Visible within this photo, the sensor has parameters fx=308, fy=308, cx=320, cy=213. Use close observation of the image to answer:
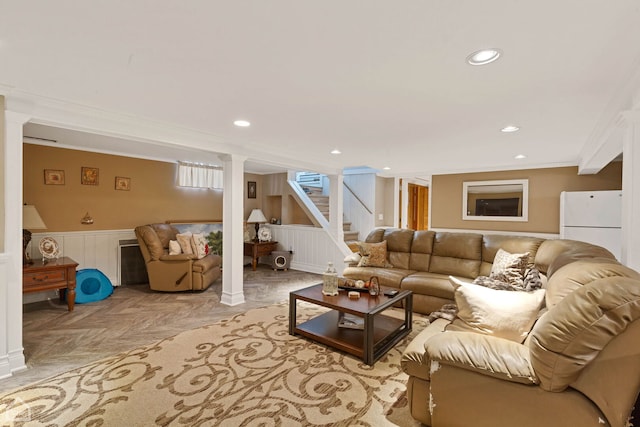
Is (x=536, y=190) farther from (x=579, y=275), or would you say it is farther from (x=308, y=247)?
(x=579, y=275)

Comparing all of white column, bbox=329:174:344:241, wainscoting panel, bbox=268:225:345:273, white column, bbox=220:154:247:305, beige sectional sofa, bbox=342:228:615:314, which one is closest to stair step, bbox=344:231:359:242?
white column, bbox=329:174:344:241

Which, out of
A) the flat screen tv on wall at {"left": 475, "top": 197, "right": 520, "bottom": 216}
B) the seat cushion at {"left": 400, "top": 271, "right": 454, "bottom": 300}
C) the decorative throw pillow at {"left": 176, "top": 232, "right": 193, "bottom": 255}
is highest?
the flat screen tv on wall at {"left": 475, "top": 197, "right": 520, "bottom": 216}

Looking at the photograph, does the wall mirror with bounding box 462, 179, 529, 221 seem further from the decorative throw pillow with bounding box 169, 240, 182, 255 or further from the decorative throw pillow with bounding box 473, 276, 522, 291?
the decorative throw pillow with bounding box 169, 240, 182, 255

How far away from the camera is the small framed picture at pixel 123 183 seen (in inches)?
192

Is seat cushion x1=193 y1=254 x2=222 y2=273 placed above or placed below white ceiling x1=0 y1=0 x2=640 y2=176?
below

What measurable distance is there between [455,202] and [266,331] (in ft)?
15.3

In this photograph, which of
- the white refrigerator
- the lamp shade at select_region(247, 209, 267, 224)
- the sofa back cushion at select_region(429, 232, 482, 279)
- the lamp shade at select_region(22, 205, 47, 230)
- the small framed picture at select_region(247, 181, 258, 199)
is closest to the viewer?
the lamp shade at select_region(22, 205, 47, 230)

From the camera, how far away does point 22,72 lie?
1967 millimetres

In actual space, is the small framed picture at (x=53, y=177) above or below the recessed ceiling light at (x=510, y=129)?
below

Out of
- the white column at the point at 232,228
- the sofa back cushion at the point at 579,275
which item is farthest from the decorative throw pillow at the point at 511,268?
the white column at the point at 232,228

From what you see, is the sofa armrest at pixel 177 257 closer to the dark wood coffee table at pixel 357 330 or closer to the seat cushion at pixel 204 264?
the seat cushion at pixel 204 264

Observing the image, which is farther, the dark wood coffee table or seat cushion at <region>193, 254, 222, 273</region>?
seat cushion at <region>193, 254, 222, 273</region>

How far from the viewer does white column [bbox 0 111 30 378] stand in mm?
2307

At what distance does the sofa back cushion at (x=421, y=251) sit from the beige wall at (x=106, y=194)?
3965 millimetres
